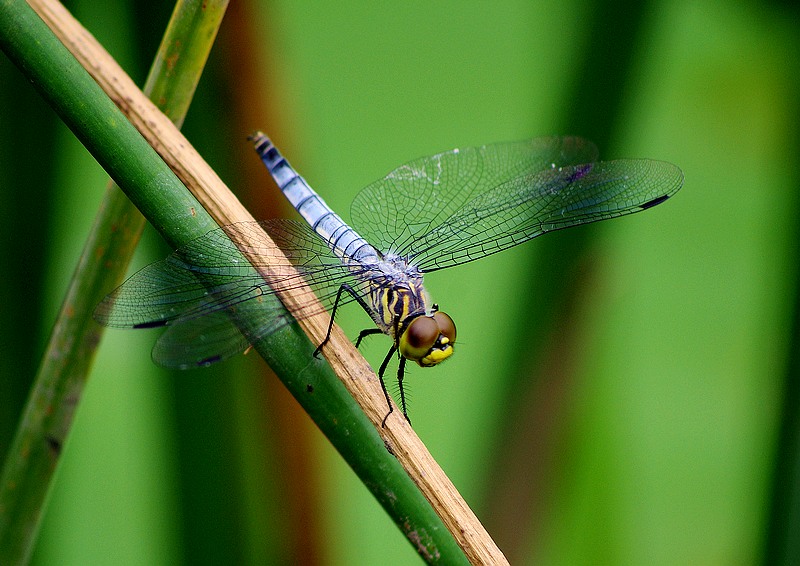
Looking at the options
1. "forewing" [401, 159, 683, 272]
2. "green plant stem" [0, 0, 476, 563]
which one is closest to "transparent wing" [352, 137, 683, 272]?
"forewing" [401, 159, 683, 272]

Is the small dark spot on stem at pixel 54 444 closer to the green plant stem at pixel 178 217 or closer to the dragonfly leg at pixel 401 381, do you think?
the green plant stem at pixel 178 217

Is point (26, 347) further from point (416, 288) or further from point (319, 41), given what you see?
point (319, 41)

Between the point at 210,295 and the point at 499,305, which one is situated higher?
the point at 210,295

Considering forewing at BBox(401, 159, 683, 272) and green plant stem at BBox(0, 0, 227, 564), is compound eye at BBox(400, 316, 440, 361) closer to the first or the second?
forewing at BBox(401, 159, 683, 272)

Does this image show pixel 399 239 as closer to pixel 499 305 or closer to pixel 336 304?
pixel 336 304

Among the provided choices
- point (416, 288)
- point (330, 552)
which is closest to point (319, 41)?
point (416, 288)

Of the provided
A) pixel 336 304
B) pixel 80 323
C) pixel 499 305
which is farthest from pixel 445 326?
pixel 499 305

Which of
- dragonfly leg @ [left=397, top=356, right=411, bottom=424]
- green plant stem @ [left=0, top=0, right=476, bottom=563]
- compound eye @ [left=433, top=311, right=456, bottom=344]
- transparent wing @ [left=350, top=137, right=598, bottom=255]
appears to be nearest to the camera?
green plant stem @ [left=0, top=0, right=476, bottom=563]
